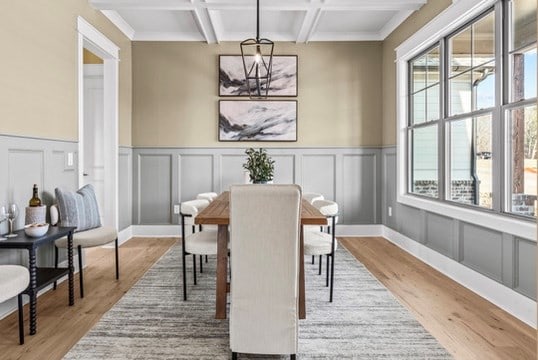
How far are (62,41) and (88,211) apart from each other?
1.57 m

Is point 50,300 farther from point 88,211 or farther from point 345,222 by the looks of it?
point 345,222

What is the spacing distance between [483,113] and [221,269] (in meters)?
2.51

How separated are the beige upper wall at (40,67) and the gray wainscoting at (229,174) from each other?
1803 millimetres

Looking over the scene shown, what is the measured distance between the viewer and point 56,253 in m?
3.19

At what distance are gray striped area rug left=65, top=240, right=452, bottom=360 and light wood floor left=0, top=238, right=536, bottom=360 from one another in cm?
11

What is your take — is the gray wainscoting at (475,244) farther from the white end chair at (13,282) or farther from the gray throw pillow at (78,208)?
the gray throw pillow at (78,208)

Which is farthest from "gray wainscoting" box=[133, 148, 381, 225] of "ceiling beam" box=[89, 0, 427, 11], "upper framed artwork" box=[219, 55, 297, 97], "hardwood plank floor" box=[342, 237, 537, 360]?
"ceiling beam" box=[89, 0, 427, 11]

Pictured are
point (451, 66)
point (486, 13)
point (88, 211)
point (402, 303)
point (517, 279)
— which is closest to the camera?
point (517, 279)

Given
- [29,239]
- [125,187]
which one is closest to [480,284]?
[29,239]

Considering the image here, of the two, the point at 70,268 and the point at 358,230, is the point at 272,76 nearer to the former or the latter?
the point at 358,230

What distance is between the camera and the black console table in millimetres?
2352

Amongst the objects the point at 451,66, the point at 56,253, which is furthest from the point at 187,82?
the point at 451,66

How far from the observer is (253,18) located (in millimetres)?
4770

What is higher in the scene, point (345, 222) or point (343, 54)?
point (343, 54)
